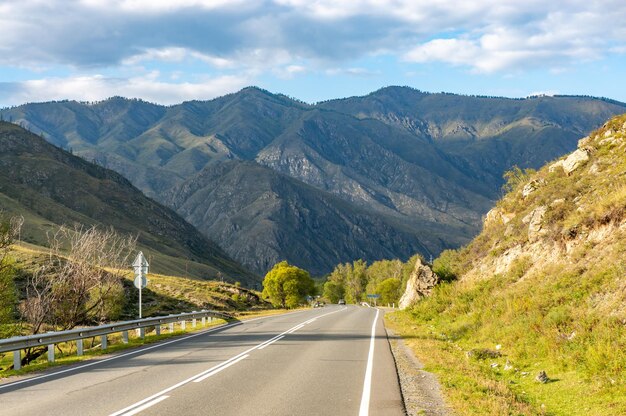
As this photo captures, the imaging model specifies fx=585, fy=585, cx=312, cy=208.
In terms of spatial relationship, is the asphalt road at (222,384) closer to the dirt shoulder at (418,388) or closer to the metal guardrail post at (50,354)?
the dirt shoulder at (418,388)

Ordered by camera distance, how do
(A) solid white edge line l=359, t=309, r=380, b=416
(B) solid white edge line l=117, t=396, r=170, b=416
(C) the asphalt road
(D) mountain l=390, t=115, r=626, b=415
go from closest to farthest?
(B) solid white edge line l=117, t=396, r=170, b=416 → (A) solid white edge line l=359, t=309, r=380, b=416 → (C) the asphalt road → (D) mountain l=390, t=115, r=626, b=415

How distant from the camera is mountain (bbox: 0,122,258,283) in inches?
5310

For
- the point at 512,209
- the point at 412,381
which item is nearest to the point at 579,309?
the point at 412,381

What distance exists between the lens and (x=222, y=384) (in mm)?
12859

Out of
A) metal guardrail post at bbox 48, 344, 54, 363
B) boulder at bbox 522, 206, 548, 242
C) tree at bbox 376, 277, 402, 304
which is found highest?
boulder at bbox 522, 206, 548, 242

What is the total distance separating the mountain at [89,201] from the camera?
135m

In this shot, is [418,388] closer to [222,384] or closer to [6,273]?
[222,384]

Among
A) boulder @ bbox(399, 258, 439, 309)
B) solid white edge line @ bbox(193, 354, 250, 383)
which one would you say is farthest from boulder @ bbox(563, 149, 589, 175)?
solid white edge line @ bbox(193, 354, 250, 383)

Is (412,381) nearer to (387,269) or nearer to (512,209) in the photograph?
(512,209)

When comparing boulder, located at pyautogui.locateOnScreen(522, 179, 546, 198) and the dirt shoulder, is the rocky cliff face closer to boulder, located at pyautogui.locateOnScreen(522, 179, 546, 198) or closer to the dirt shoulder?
boulder, located at pyautogui.locateOnScreen(522, 179, 546, 198)

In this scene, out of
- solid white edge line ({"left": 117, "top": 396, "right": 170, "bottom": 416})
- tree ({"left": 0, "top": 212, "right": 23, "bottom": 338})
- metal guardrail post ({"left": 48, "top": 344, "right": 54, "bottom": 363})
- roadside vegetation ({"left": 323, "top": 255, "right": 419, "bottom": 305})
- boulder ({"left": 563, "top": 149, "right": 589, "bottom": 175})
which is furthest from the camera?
roadside vegetation ({"left": 323, "top": 255, "right": 419, "bottom": 305})

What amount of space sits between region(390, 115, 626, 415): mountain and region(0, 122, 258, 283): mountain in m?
96.6

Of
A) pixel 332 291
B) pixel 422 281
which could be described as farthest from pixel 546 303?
pixel 332 291

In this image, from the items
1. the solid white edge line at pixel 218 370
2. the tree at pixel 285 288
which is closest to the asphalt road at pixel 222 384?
the solid white edge line at pixel 218 370
